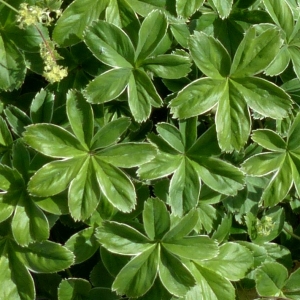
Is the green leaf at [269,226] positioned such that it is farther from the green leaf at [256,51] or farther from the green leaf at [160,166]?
the green leaf at [256,51]

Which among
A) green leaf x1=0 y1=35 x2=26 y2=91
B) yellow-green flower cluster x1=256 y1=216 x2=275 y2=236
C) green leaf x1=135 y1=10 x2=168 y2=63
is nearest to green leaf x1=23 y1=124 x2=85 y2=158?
green leaf x1=0 y1=35 x2=26 y2=91

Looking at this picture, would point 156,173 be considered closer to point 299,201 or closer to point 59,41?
point 59,41

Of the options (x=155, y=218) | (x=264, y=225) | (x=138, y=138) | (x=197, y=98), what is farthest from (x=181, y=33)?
(x=264, y=225)

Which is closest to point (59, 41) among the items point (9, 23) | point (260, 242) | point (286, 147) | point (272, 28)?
A: point (9, 23)

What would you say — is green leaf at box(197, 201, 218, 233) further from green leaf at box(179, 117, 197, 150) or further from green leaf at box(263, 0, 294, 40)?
green leaf at box(263, 0, 294, 40)

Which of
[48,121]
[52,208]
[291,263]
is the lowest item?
[291,263]

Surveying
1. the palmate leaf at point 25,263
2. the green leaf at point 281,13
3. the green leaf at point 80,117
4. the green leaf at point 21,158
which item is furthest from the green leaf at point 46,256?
the green leaf at point 281,13
